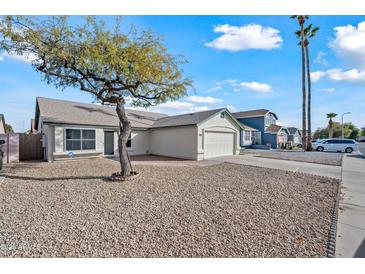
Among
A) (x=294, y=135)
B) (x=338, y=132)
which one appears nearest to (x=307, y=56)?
(x=294, y=135)

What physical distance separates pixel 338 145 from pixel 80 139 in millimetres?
25857

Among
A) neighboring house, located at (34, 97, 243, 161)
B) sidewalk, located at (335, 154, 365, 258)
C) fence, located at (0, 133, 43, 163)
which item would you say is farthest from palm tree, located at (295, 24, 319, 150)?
fence, located at (0, 133, 43, 163)

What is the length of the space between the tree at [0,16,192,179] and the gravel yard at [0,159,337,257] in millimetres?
2572

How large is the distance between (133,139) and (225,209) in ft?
42.6

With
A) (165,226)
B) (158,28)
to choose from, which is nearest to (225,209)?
(165,226)

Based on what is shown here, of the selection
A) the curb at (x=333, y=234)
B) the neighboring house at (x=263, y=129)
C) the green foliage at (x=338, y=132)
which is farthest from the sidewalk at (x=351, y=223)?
the green foliage at (x=338, y=132)

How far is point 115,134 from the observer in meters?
15.3

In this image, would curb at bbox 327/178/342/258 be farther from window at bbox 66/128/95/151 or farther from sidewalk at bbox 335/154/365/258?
window at bbox 66/128/95/151

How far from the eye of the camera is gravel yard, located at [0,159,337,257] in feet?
10.0

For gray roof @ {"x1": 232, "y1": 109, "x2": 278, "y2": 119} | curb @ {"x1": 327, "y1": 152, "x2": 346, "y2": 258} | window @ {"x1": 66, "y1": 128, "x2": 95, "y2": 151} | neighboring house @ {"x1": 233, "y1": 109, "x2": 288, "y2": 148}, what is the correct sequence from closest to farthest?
curb @ {"x1": 327, "y1": 152, "x2": 346, "y2": 258} < window @ {"x1": 66, "y1": 128, "x2": 95, "y2": 151} < neighboring house @ {"x1": 233, "y1": 109, "x2": 288, "y2": 148} < gray roof @ {"x1": 232, "y1": 109, "x2": 278, "y2": 119}

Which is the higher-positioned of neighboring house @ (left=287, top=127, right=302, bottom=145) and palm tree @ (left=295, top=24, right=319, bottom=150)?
palm tree @ (left=295, top=24, right=319, bottom=150)

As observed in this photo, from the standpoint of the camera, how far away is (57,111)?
13.7 metres

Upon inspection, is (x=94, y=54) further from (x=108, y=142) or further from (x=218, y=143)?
(x=218, y=143)
